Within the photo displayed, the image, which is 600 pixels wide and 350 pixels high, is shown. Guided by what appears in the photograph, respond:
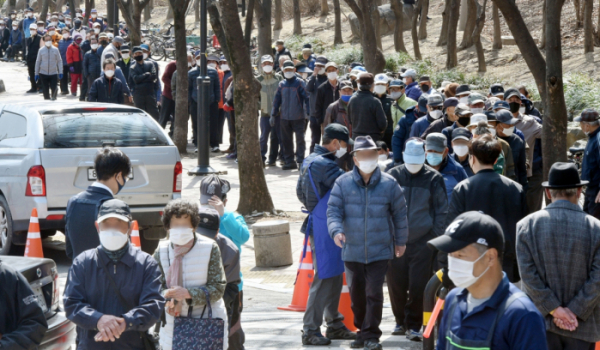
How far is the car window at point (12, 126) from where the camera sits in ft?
33.0

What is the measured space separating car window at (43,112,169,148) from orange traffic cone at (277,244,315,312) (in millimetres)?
2915

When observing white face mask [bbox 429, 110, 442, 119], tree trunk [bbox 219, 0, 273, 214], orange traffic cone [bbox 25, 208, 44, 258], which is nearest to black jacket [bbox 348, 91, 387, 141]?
tree trunk [bbox 219, 0, 273, 214]

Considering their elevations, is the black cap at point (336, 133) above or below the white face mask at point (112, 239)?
above

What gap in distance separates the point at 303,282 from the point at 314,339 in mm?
1083

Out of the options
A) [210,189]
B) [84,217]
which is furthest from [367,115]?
[84,217]

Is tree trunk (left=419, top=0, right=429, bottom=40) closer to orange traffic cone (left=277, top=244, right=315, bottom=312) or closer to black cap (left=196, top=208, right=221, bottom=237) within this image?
orange traffic cone (left=277, top=244, right=315, bottom=312)

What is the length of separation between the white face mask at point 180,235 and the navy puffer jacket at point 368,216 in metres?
1.91

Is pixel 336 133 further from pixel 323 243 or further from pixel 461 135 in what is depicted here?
pixel 461 135

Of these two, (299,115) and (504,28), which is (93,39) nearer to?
(299,115)

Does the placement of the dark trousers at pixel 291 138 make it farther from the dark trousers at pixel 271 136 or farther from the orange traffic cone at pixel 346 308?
the orange traffic cone at pixel 346 308

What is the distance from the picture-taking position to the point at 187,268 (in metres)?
5.24

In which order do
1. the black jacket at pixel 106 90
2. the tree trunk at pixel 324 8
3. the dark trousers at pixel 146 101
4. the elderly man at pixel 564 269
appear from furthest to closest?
the tree trunk at pixel 324 8 < the dark trousers at pixel 146 101 < the black jacket at pixel 106 90 < the elderly man at pixel 564 269

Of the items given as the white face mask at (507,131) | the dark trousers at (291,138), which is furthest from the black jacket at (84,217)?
the dark trousers at (291,138)

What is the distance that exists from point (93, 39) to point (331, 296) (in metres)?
17.9
